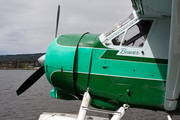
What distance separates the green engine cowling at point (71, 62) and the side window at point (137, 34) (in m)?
0.79

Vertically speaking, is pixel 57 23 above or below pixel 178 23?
below

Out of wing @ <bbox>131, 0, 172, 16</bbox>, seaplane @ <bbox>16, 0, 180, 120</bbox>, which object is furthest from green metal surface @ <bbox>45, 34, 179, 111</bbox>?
wing @ <bbox>131, 0, 172, 16</bbox>

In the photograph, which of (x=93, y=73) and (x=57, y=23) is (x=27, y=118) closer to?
(x=57, y=23)

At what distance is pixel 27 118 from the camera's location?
7914 mm

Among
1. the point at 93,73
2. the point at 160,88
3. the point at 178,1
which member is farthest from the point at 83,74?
the point at 178,1

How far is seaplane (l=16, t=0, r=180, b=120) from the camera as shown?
3.34 metres

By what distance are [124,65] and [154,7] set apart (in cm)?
126

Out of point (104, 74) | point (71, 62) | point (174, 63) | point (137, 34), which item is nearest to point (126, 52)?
point (137, 34)

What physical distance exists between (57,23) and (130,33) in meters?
2.60

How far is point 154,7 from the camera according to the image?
10.5 ft

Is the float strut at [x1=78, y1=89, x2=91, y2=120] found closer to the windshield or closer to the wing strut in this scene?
the windshield

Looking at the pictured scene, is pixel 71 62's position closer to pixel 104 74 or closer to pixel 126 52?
pixel 104 74

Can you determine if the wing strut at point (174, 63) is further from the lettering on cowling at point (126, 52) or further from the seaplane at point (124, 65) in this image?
the lettering on cowling at point (126, 52)

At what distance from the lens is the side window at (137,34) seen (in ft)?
11.9
